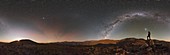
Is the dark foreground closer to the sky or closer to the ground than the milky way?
closer to the ground

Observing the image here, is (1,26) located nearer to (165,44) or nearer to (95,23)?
(95,23)

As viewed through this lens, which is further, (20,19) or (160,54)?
(20,19)

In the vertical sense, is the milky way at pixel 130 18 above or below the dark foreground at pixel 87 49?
above

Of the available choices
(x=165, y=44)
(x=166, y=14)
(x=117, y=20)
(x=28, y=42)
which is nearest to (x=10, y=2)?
(x=117, y=20)

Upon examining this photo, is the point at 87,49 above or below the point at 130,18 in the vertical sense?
below

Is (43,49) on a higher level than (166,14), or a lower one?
lower

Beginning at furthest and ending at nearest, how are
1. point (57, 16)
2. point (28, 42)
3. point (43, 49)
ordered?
point (57, 16), point (28, 42), point (43, 49)

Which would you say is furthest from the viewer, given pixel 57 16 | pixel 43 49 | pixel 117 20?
pixel 57 16

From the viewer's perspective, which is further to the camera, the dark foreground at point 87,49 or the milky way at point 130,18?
the milky way at point 130,18

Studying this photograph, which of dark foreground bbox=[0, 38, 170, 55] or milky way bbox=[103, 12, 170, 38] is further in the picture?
→ milky way bbox=[103, 12, 170, 38]

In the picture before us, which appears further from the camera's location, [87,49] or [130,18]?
[130,18]

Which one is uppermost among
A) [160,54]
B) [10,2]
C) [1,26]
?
[10,2]
